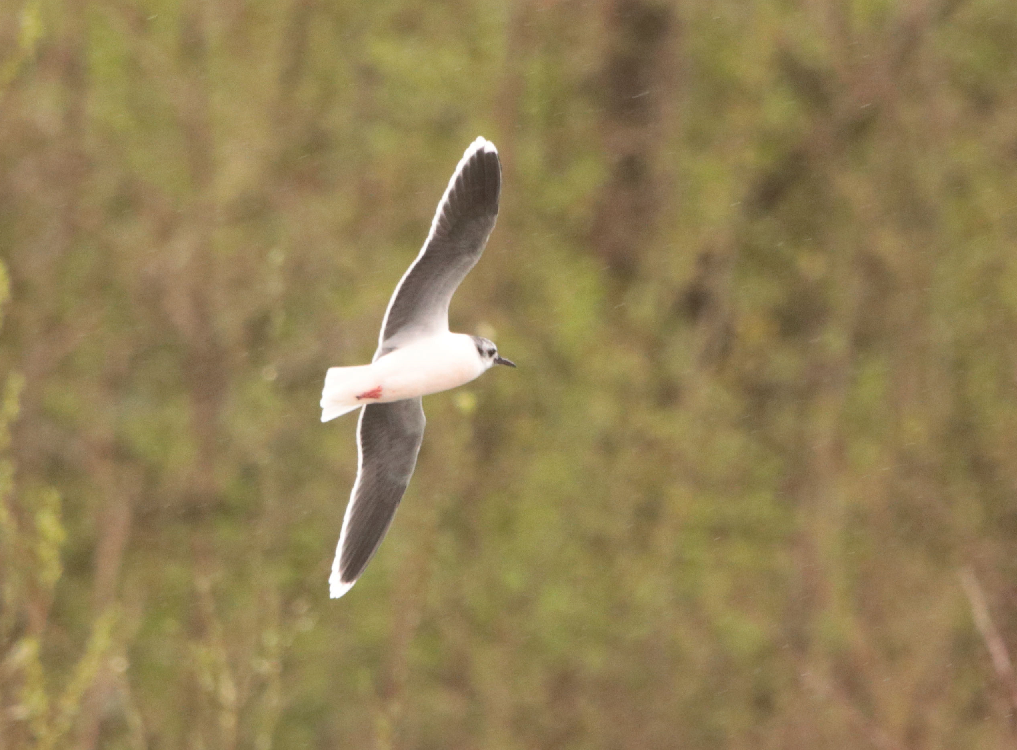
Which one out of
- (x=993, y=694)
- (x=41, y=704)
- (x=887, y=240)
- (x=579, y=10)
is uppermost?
(x=579, y=10)

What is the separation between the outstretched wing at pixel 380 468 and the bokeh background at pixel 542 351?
59.1 inches

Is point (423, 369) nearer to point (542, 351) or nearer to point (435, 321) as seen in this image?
point (435, 321)

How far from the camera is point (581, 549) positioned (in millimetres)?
6578

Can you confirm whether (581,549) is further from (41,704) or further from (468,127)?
(41,704)

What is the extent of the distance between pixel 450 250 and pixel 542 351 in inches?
151

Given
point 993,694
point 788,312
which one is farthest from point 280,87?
point 993,694

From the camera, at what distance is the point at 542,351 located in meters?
7.04

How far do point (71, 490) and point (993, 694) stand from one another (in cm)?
494

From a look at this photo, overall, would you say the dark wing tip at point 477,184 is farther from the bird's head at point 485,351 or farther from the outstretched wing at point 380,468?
the outstretched wing at point 380,468

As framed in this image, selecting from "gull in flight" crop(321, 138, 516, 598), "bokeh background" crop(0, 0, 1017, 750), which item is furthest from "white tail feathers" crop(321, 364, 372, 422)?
"bokeh background" crop(0, 0, 1017, 750)

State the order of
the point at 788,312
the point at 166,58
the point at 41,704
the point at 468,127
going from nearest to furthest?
the point at 41,704 < the point at 166,58 < the point at 468,127 < the point at 788,312

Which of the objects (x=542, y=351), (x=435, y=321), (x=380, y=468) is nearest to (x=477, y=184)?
(x=435, y=321)

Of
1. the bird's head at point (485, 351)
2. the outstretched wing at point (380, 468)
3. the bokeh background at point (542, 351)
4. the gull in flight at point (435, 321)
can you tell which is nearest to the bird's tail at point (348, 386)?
the gull in flight at point (435, 321)

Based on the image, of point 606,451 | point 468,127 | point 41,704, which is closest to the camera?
point 41,704
